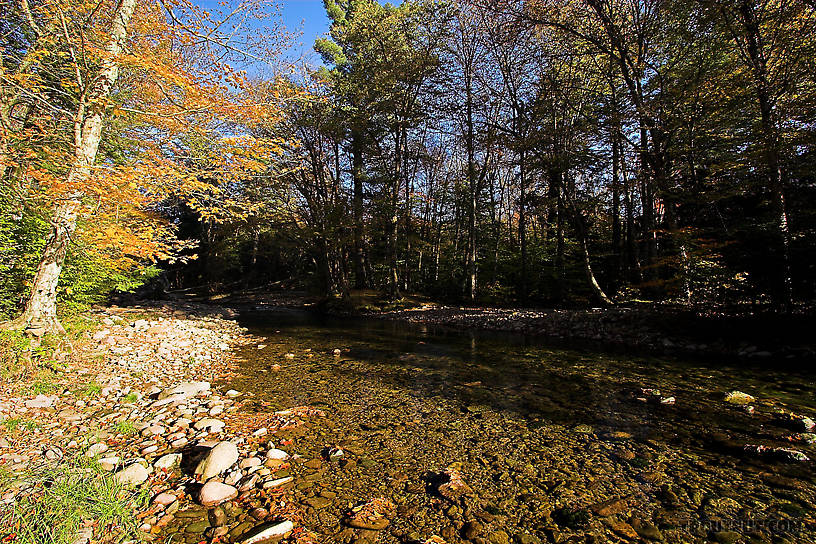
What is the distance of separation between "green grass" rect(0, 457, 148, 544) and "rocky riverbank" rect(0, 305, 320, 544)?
19 mm

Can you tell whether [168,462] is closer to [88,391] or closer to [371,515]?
[371,515]

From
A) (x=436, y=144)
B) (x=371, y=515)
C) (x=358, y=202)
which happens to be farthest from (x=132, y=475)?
(x=436, y=144)

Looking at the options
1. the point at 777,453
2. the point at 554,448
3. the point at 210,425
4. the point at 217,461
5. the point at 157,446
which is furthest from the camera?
the point at 210,425

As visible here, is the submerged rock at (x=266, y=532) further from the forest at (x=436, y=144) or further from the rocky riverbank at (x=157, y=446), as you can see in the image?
the forest at (x=436, y=144)

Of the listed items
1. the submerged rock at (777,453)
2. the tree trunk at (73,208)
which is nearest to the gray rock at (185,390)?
the tree trunk at (73,208)

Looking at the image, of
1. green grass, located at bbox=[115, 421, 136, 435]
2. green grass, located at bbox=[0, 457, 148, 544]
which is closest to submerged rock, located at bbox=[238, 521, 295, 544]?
green grass, located at bbox=[0, 457, 148, 544]

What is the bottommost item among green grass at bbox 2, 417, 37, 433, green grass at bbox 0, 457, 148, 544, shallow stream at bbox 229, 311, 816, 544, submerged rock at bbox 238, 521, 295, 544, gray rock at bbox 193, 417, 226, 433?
shallow stream at bbox 229, 311, 816, 544

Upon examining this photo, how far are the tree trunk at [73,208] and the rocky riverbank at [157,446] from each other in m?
0.77

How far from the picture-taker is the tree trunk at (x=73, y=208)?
5919 mm

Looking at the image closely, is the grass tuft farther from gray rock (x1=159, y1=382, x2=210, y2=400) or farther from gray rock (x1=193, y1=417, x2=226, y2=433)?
gray rock (x1=193, y1=417, x2=226, y2=433)

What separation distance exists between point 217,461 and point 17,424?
2.29m

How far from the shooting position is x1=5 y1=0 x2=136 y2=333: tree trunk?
592cm

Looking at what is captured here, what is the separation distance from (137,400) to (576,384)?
6633 millimetres

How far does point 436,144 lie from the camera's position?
25.7 m
